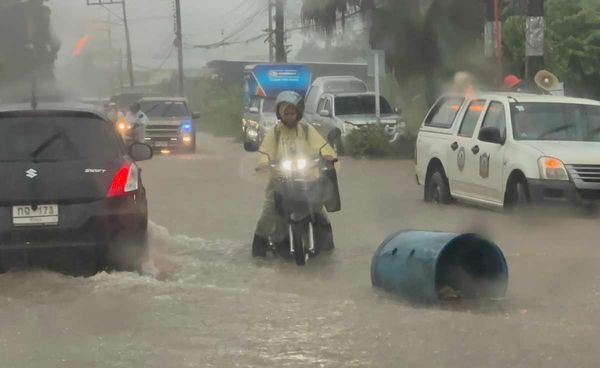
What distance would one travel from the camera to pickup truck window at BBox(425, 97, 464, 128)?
580 inches

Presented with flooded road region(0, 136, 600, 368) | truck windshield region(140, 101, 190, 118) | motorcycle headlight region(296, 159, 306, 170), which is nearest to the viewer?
flooded road region(0, 136, 600, 368)

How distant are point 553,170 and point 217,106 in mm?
52451

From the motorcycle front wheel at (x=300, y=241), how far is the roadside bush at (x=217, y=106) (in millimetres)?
33803

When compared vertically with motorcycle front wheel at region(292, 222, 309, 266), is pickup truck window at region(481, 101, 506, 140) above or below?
above

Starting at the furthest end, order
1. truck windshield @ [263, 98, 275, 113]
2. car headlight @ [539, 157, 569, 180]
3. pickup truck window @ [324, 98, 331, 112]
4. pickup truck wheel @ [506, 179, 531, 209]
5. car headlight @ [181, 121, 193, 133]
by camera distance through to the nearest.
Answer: truck windshield @ [263, 98, 275, 113] → car headlight @ [181, 121, 193, 133] → pickup truck window @ [324, 98, 331, 112] → pickup truck wheel @ [506, 179, 531, 209] → car headlight @ [539, 157, 569, 180]

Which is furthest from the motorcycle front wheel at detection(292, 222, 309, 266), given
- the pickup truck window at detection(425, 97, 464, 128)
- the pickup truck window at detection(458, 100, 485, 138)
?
the pickup truck window at detection(425, 97, 464, 128)

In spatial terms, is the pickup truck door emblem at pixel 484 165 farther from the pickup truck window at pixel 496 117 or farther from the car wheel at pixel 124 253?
the car wheel at pixel 124 253

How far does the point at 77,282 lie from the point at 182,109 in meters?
23.7

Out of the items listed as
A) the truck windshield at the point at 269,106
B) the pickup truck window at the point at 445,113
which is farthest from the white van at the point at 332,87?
the pickup truck window at the point at 445,113

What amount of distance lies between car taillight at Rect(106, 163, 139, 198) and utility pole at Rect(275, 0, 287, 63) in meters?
31.7

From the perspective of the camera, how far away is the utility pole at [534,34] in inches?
738

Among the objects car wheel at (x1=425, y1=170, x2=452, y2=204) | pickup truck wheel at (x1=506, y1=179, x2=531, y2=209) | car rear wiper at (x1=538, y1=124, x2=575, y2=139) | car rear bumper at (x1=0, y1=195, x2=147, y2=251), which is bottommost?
car wheel at (x1=425, y1=170, x2=452, y2=204)

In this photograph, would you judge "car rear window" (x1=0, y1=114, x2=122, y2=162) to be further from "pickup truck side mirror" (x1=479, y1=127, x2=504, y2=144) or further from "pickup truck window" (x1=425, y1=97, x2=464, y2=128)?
"pickup truck window" (x1=425, y1=97, x2=464, y2=128)

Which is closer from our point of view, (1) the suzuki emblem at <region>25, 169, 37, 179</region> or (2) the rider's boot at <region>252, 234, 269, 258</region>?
(1) the suzuki emblem at <region>25, 169, 37, 179</region>
